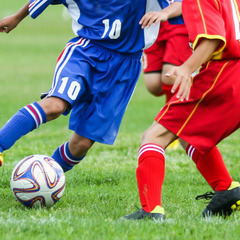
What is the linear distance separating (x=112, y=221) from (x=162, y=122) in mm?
750

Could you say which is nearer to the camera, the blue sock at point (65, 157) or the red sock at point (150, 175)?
the red sock at point (150, 175)

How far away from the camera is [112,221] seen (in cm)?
404

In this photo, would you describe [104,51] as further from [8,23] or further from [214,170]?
[214,170]

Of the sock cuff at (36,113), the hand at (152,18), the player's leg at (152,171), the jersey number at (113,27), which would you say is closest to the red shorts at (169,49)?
the jersey number at (113,27)

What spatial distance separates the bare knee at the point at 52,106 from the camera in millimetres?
4734

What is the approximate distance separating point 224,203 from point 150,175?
61 centimetres

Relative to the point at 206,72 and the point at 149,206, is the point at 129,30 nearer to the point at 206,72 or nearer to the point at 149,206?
the point at 206,72

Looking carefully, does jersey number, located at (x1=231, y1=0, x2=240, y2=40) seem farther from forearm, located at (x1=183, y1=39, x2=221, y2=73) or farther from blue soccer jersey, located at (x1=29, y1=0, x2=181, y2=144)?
blue soccer jersey, located at (x1=29, y1=0, x2=181, y2=144)

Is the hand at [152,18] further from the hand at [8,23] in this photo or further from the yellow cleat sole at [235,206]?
the yellow cleat sole at [235,206]

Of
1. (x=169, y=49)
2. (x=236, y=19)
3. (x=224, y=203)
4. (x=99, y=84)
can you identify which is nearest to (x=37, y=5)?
(x=99, y=84)

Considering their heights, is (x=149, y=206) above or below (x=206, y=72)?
below

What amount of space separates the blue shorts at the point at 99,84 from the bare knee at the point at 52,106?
290 mm

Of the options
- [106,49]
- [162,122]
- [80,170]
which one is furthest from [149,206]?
[80,170]

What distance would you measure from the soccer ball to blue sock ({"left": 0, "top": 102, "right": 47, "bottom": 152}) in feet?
0.68
